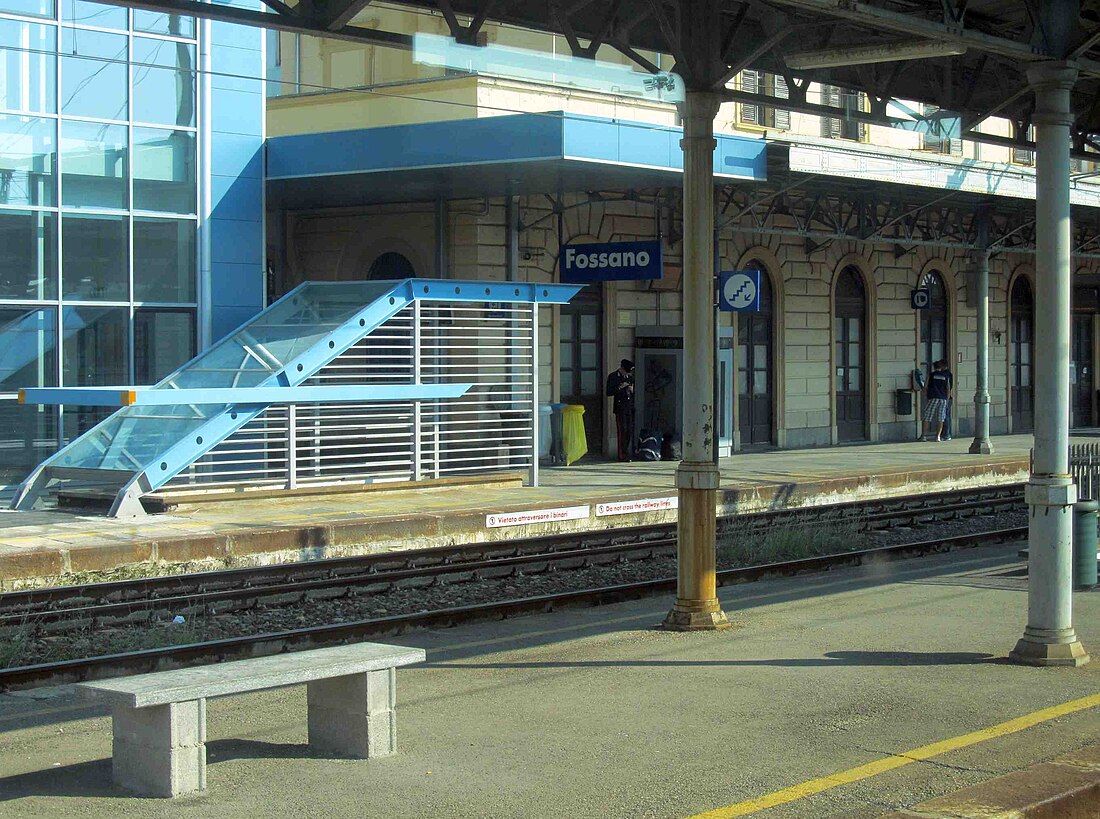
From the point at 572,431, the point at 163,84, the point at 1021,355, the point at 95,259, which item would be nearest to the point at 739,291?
the point at 572,431

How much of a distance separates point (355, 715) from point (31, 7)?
51.0ft

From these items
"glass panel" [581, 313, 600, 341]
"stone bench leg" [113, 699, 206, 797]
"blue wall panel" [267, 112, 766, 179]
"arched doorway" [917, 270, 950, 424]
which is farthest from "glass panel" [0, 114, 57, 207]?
"arched doorway" [917, 270, 950, 424]

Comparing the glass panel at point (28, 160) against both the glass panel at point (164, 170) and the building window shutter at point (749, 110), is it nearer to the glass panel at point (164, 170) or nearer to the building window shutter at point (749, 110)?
the glass panel at point (164, 170)

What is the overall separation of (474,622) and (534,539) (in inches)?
182

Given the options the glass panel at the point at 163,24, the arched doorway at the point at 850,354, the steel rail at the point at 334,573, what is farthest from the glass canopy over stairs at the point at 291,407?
the arched doorway at the point at 850,354

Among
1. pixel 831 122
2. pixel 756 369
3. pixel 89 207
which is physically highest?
pixel 831 122

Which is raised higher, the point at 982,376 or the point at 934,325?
the point at 934,325

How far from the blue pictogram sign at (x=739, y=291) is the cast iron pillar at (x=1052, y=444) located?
1277 cm

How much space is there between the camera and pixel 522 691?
316 inches

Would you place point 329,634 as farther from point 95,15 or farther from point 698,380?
point 95,15

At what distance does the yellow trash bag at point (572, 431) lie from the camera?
24.3 metres

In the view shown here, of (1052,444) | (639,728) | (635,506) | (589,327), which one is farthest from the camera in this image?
(589,327)

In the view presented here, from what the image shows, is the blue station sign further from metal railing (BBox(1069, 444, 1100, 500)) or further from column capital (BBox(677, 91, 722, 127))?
column capital (BBox(677, 91, 722, 127))

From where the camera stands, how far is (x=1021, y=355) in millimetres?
38031
